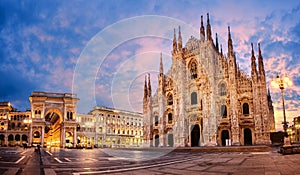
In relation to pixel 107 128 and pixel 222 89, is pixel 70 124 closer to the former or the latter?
pixel 107 128

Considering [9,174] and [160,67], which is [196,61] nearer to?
[160,67]

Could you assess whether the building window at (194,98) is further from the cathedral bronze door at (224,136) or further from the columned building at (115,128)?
the columned building at (115,128)

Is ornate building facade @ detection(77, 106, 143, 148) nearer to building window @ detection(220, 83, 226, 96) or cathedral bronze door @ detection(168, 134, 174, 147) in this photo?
cathedral bronze door @ detection(168, 134, 174, 147)

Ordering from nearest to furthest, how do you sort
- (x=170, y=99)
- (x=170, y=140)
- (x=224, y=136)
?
(x=224, y=136) → (x=170, y=140) → (x=170, y=99)

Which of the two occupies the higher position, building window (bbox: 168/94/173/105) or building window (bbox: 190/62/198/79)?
building window (bbox: 190/62/198/79)

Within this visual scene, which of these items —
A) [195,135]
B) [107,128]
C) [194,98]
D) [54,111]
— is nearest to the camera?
[195,135]

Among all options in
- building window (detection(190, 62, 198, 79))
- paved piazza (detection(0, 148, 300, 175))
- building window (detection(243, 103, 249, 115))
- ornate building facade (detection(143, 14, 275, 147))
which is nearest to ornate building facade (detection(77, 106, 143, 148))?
ornate building facade (detection(143, 14, 275, 147))

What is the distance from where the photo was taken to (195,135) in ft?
153

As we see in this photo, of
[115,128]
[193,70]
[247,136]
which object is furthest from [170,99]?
[115,128]

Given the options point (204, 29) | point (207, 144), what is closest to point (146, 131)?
point (207, 144)

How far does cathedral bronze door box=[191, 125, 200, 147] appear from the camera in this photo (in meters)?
46.5

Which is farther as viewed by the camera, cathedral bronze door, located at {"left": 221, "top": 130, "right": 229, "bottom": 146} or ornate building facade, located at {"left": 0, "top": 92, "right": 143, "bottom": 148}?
ornate building facade, located at {"left": 0, "top": 92, "right": 143, "bottom": 148}

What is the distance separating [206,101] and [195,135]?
7401 millimetres

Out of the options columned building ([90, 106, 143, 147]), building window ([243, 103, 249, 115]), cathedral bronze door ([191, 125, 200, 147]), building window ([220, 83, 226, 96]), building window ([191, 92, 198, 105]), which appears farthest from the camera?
columned building ([90, 106, 143, 147])
